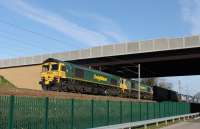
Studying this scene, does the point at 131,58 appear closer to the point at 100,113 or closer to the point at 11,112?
the point at 100,113

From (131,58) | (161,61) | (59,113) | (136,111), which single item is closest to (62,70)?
(136,111)

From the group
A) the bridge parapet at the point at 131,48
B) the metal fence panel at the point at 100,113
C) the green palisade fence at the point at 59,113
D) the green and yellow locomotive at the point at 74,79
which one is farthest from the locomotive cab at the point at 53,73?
the bridge parapet at the point at 131,48

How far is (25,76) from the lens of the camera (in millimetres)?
69375

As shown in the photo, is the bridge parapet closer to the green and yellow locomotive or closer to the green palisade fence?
the green and yellow locomotive

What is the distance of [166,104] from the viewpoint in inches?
1651

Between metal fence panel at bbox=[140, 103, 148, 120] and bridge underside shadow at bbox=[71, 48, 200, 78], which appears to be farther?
bridge underside shadow at bbox=[71, 48, 200, 78]

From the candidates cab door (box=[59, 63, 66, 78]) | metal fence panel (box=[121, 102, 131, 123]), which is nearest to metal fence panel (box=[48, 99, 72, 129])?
→ metal fence panel (box=[121, 102, 131, 123])

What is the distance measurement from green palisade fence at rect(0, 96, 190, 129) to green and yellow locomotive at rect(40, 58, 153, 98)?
9766mm

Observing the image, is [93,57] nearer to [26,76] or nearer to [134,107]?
[26,76]

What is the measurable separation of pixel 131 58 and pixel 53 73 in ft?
71.7

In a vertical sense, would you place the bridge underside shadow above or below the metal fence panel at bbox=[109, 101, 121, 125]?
above

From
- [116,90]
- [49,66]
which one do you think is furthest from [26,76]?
[49,66]

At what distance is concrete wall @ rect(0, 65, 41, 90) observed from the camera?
67050 mm

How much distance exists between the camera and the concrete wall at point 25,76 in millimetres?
67050
